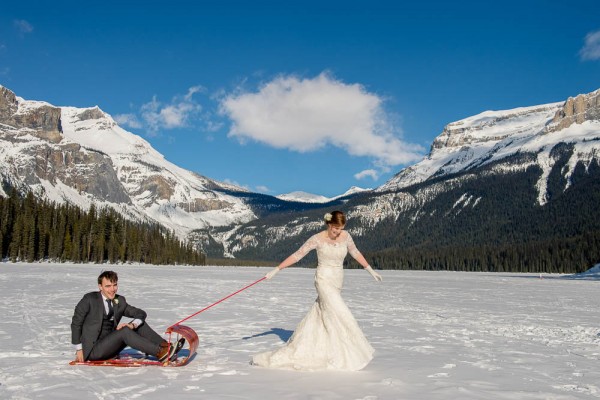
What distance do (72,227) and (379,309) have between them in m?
95.3

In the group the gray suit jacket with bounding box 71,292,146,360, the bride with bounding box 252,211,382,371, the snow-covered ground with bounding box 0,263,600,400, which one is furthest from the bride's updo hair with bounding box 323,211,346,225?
the gray suit jacket with bounding box 71,292,146,360

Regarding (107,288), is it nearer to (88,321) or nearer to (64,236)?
(88,321)

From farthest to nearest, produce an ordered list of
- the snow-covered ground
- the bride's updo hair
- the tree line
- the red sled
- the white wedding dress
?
1. the tree line
2. the bride's updo hair
3. the white wedding dress
4. the red sled
5. the snow-covered ground

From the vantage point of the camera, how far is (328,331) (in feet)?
30.6

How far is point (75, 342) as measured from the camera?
8781mm

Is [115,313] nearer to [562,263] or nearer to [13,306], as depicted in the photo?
[13,306]

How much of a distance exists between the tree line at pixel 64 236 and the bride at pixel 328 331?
9297 centimetres

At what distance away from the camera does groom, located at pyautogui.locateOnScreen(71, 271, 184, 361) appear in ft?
28.9

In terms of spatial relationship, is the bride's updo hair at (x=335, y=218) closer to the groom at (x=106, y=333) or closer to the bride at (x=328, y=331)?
the bride at (x=328, y=331)

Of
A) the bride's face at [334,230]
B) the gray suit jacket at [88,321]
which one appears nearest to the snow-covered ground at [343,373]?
the gray suit jacket at [88,321]

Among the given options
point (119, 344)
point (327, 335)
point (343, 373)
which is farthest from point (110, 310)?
point (343, 373)

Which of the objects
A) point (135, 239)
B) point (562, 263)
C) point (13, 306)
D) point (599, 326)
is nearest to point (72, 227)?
point (135, 239)

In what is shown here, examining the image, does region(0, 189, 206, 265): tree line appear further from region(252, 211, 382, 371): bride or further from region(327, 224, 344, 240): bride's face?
region(327, 224, 344, 240): bride's face

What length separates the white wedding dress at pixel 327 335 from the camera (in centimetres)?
898
